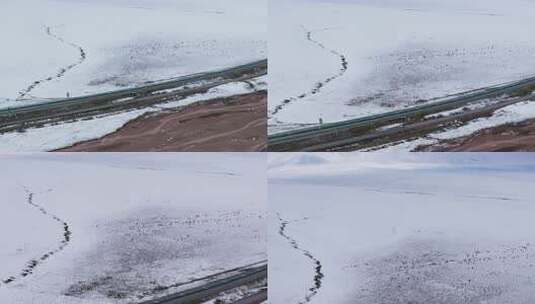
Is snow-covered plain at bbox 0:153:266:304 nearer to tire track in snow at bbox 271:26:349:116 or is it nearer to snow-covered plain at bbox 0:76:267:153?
snow-covered plain at bbox 0:76:267:153

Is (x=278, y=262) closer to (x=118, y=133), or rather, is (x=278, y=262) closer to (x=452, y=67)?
(x=118, y=133)

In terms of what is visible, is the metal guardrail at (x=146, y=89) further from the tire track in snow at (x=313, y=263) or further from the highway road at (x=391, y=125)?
the tire track in snow at (x=313, y=263)

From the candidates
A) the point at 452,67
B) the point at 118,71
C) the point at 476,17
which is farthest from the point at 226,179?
the point at 476,17

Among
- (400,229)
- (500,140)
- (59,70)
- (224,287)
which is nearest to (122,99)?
(59,70)

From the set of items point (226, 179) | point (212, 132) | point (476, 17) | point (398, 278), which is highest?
point (476, 17)

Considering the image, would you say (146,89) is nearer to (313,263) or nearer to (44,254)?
(44,254)

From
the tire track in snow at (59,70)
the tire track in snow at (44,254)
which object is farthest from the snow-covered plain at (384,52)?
the tire track in snow at (44,254)

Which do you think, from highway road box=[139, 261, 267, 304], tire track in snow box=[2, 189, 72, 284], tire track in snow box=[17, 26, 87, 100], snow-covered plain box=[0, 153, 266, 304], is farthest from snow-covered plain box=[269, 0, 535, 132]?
tire track in snow box=[2, 189, 72, 284]
